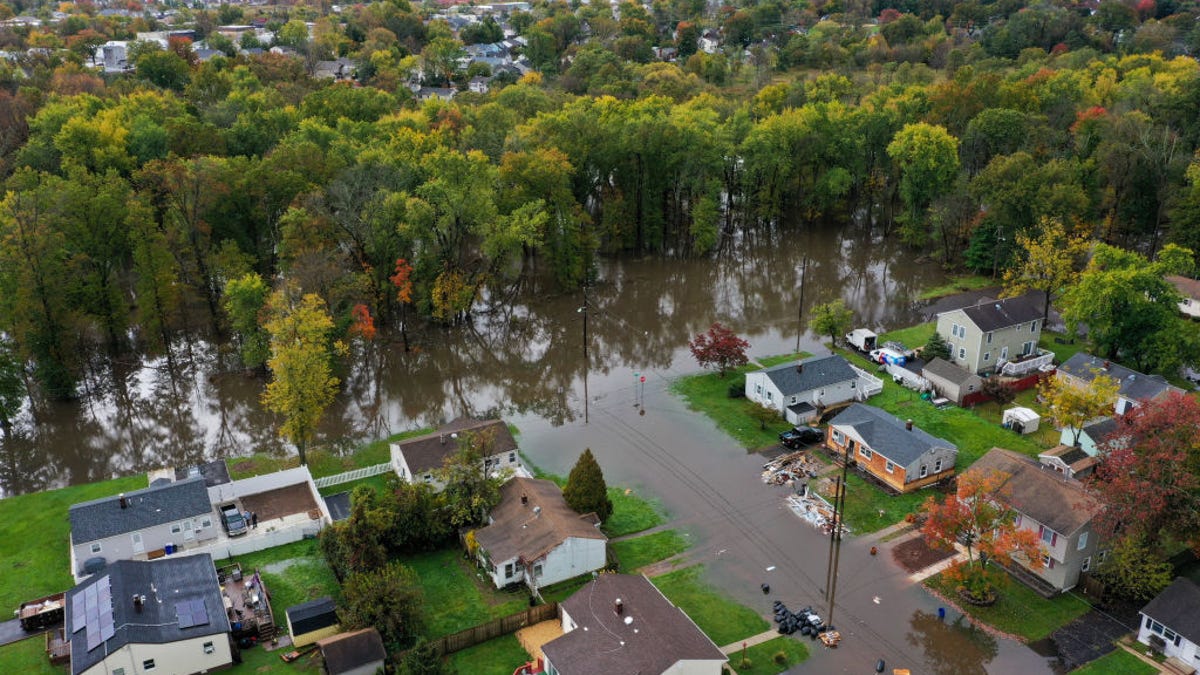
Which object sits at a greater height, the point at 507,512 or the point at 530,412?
the point at 507,512

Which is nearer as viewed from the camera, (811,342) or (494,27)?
(811,342)

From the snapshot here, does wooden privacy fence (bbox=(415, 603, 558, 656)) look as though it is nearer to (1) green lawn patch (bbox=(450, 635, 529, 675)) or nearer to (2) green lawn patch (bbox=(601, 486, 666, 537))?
(1) green lawn patch (bbox=(450, 635, 529, 675))

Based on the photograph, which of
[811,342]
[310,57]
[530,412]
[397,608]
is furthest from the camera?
[310,57]

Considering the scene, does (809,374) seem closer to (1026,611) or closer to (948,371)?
(948,371)

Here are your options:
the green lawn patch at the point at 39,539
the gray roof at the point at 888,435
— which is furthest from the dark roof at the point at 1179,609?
the green lawn patch at the point at 39,539

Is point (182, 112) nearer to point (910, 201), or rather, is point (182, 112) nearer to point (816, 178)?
point (816, 178)

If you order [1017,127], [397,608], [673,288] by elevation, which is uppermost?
[1017,127]

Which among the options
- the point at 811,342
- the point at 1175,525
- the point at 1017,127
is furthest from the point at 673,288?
the point at 1175,525
